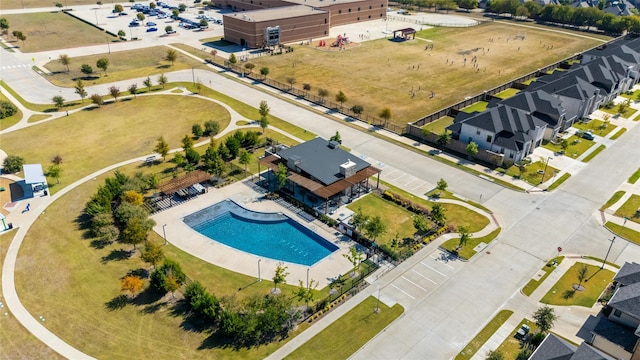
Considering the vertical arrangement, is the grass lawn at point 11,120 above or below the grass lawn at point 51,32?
below

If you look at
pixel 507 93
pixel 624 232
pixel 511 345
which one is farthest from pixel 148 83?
pixel 624 232

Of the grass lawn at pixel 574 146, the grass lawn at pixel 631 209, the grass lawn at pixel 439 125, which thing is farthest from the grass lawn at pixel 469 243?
the grass lawn at pixel 439 125

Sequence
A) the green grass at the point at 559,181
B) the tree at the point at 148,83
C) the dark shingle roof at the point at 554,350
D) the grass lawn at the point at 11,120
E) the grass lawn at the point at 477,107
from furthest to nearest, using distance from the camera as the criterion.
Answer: the tree at the point at 148,83, the grass lawn at the point at 477,107, the grass lawn at the point at 11,120, the green grass at the point at 559,181, the dark shingle roof at the point at 554,350

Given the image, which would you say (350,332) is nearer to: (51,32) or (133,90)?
(133,90)

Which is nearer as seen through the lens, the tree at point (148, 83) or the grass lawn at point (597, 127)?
the grass lawn at point (597, 127)

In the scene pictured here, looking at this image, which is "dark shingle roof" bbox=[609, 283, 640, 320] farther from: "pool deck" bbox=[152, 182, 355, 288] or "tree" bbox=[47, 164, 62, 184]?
"tree" bbox=[47, 164, 62, 184]

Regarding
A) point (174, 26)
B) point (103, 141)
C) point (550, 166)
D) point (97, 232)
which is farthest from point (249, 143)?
point (174, 26)

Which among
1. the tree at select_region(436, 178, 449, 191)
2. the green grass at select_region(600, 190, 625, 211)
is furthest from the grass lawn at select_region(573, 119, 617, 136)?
the tree at select_region(436, 178, 449, 191)

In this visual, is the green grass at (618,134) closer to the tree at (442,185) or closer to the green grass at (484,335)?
the tree at (442,185)
